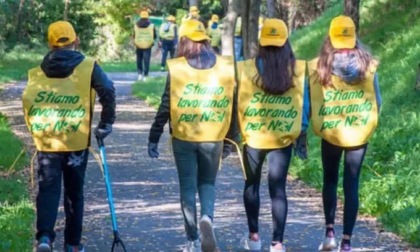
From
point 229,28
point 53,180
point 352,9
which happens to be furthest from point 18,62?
point 53,180

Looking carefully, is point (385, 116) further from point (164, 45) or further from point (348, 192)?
point (164, 45)

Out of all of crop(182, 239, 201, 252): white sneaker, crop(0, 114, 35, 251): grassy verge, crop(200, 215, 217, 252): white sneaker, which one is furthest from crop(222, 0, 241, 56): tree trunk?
crop(200, 215, 217, 252): white sneaker

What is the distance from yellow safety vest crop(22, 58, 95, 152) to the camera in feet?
28.1

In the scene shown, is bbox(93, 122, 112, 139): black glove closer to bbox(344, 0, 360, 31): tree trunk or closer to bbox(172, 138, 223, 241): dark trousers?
bbox(172, 138, 223, 241): dark trousers

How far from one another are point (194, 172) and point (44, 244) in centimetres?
138

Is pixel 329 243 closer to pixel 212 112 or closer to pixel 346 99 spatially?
pixel 346 99

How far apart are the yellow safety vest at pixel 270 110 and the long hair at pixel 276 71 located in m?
0.05

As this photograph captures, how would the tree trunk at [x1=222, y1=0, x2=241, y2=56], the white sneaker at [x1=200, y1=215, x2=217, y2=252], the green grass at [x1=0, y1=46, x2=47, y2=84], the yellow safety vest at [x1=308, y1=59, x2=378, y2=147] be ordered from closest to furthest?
the white sneaker at [x1=200, y1=215, x2=217, y2=252]
the yellow safety vest at [x1=308, y1=59, x2=378, y2=147]
the tree trunk at [x1=222, y1=0, x2=241, y2=56]
the green grass at [x1=0, y1=46, x2=47, y2=84]

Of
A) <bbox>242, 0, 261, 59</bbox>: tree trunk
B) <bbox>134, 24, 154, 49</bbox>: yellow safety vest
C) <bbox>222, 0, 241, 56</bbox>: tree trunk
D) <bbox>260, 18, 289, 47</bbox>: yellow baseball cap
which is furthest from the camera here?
<bbox>134, 24, 154, 49</bbox>: yellow safety vest

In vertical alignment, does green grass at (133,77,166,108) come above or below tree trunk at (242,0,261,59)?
below

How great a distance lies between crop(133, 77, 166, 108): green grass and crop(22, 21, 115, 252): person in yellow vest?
14.0 m

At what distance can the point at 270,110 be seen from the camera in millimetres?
8930

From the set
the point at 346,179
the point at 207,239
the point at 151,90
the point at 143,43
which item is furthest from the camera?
the point at 143,43

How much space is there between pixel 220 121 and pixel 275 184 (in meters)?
0.70
